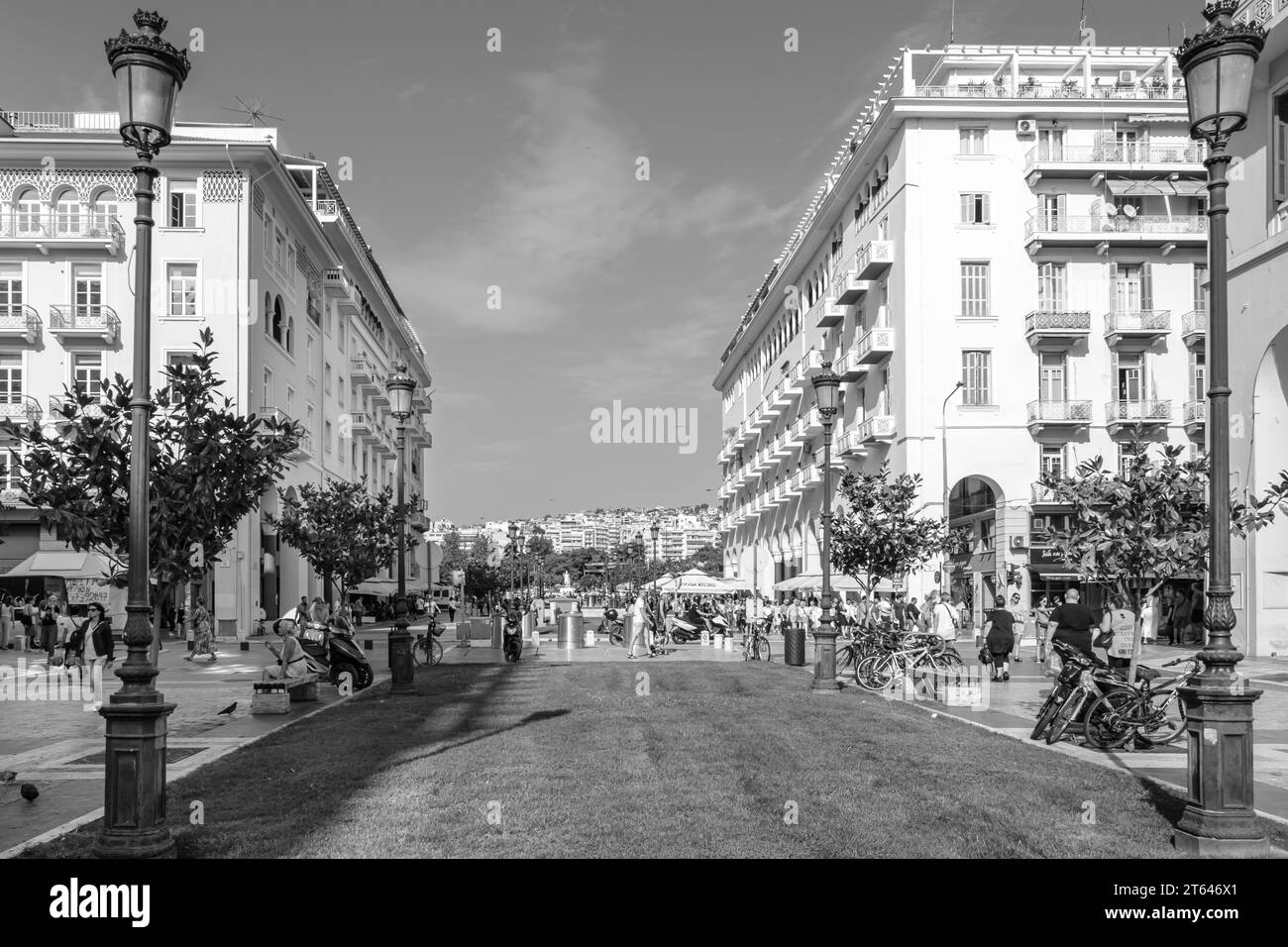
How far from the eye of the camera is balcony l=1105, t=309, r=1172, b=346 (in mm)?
40844

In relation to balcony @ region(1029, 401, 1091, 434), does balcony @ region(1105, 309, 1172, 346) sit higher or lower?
higher

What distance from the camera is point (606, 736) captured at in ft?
40.5

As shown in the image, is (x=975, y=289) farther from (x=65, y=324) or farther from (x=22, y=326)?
(x=22, y=326)

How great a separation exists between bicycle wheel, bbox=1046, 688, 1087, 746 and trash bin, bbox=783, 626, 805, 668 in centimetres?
1301

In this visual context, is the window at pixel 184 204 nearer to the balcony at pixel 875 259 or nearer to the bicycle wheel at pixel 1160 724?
the balcony at pixel 875 259

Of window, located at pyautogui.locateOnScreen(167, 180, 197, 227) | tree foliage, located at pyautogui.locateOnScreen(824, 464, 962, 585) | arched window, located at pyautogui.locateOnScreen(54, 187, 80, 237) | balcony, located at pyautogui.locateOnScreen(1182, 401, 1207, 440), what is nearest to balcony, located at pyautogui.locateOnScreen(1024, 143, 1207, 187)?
balcony, located at pyautogui.locateOnScreen(1182, 401, 1207, 440)

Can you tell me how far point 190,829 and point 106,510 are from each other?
192 inches

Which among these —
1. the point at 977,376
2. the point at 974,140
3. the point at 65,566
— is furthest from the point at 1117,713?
the point at 974,140

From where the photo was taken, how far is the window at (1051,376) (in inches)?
1628

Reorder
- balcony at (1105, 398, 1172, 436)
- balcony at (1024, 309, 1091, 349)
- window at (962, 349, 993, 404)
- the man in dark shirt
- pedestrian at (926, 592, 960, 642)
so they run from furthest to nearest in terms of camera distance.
Result: 1. window at (962, 349, 993, 404)
2. balcony at (1024, 309, 1091, 349)
3. balcony at (1105, 398, 1172, 436)
4. pedestrian at (926, 592, 960, 642)
5. the man in dark shirt

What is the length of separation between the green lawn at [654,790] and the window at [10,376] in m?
29.0

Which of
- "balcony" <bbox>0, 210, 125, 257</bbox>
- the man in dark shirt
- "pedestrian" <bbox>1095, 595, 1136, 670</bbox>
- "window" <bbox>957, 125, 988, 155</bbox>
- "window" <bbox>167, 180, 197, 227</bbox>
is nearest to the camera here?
the man in dark shirt

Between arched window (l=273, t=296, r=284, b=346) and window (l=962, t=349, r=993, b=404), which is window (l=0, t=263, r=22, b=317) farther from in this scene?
window (l=962, t=349, r=993, b=404)
